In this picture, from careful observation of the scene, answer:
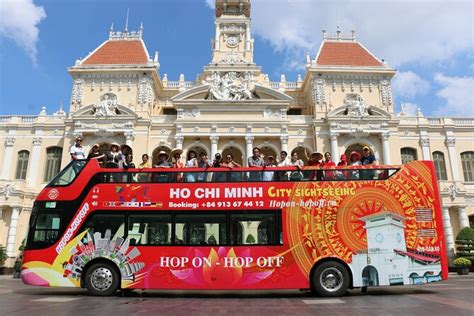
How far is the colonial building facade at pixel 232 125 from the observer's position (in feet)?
96.4

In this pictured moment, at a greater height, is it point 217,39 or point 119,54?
point 217,39

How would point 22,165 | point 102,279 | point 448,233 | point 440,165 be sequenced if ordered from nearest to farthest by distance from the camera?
1. point 102,279
2. point 448,233
3. point 22,165
4. point 440,165

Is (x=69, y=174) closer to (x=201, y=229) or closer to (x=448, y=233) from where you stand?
(x=201, y=229)

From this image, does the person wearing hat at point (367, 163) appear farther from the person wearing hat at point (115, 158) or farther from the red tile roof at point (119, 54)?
the red tile roof at point (119, 54)

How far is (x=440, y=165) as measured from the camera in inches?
1212

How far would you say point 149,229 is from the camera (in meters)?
10.1

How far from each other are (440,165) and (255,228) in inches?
1071

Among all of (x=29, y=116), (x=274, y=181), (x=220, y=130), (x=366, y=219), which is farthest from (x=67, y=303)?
(x=29, y=116)

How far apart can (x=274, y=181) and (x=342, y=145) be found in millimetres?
21203

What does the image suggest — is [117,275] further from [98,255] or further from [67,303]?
[67,303]

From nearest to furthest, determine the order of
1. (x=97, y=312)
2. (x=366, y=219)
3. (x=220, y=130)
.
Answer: (x=97, y=312)
(x=366, y=219)
(x=220, y=130)

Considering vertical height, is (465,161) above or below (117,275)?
above

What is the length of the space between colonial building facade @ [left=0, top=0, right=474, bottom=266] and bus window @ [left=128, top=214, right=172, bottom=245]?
62.9 ft

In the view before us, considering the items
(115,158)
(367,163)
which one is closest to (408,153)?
(367,163)
